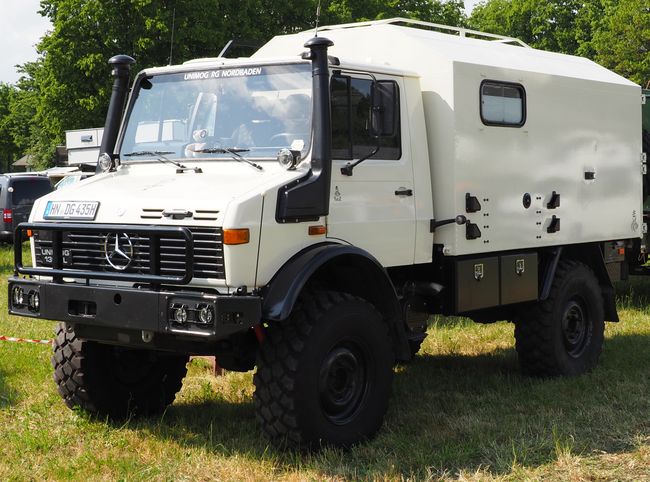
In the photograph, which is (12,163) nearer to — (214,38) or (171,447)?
(214,38)

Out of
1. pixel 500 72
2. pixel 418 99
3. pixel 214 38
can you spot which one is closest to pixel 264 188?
pixel 418 99

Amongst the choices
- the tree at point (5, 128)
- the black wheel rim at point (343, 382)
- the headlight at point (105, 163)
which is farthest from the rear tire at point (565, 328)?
the tree at point (5, 128)

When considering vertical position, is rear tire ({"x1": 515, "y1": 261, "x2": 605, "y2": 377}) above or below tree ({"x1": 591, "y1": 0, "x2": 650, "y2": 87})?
below

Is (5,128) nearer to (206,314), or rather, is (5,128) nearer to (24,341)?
(24,341)

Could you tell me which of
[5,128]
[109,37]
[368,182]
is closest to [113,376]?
[368,182]

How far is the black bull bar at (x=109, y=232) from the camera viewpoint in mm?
5707

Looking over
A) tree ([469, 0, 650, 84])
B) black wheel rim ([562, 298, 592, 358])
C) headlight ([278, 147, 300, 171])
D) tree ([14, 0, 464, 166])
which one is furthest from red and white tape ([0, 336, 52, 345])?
tree ([469, 0, 650, 84])

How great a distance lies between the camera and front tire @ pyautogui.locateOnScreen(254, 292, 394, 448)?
5922 mm

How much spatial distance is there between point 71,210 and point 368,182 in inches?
76.9

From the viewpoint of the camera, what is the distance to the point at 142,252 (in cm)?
599

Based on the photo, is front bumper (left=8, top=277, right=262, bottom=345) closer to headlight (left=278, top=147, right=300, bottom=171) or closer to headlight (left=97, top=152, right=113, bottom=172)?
headlight (left=278, top=147, right=300, bottom=171)

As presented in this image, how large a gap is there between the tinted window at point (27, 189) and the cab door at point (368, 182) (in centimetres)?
1790

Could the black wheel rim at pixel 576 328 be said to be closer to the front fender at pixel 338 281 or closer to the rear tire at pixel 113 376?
the front fender at pixel 338 281

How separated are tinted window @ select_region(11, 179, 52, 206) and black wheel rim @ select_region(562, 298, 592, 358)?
56.0 ft
